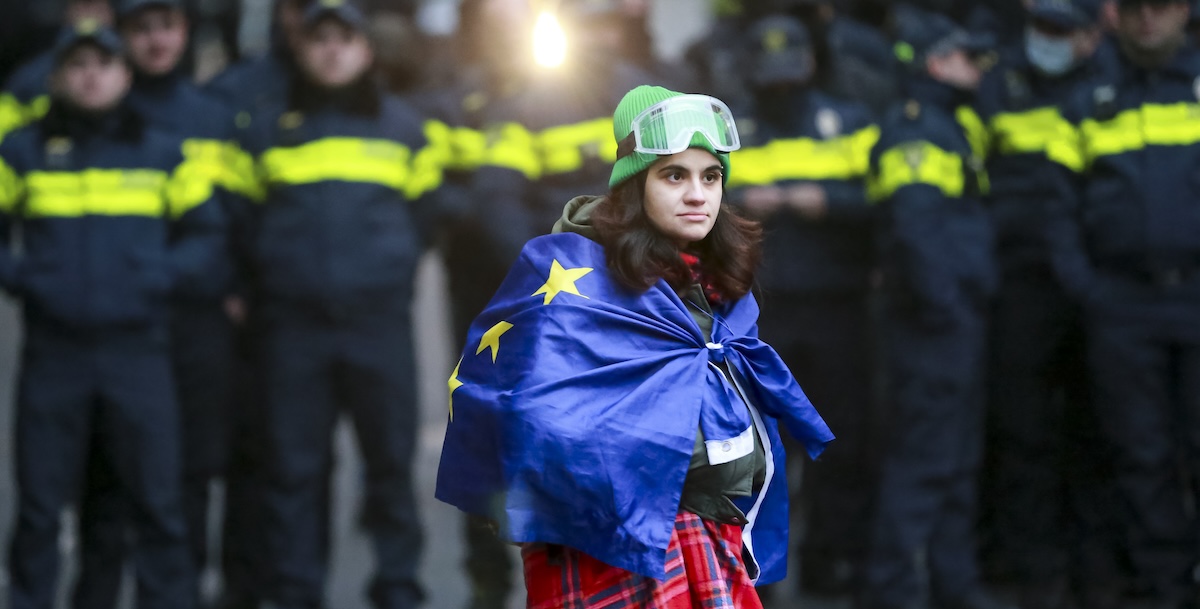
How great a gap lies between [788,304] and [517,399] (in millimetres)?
4061

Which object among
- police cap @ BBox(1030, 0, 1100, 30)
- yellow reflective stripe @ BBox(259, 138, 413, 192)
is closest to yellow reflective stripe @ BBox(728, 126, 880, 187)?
police cap @ BBox(1030, 0, 1100, 30)

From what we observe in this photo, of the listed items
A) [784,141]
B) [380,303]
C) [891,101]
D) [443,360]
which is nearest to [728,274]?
[380,303]

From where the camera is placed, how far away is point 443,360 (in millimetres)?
10484

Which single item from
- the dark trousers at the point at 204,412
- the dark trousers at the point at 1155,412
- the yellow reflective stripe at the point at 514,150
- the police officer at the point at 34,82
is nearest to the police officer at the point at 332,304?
the dark trousers at the point at 204,412

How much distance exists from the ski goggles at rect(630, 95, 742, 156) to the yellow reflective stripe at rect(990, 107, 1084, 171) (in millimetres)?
3686

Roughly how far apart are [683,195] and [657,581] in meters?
0.84

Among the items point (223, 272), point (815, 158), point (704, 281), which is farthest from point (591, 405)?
point (815, 158)

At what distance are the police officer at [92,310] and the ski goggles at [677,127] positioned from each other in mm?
3286

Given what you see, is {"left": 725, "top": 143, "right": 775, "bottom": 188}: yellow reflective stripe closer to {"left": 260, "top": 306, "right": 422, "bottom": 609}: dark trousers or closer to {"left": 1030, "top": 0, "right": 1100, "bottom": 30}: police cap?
{"left": 1030, "top": 0, "right": 1100, "bottom": 30}: police cap

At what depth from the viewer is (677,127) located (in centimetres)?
336

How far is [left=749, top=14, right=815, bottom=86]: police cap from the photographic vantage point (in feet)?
23.5

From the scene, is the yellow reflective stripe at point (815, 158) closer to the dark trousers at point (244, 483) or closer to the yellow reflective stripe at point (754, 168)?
the yellow reflective stripe at point (754, 168)

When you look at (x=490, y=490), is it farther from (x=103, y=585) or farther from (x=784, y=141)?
(x=784, y=141)

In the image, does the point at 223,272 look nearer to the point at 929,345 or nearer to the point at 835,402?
the point at 835,402
